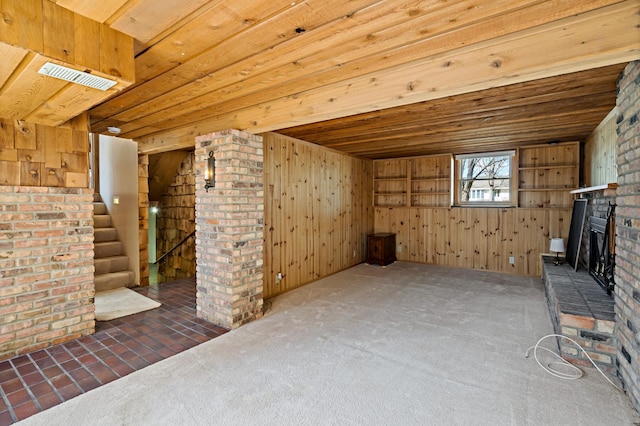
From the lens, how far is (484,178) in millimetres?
6211

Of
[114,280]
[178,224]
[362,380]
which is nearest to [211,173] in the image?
[362,380]

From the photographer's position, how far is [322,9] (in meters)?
1.54

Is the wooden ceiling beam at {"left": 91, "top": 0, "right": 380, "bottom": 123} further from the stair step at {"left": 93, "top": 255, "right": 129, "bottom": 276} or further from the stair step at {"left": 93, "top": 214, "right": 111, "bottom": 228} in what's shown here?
the stair step at {"left": 93, "top": 214, "right": 111, "bottom": 228}

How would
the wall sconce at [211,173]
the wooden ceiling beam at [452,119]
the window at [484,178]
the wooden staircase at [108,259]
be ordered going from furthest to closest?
the window at [484,178], the wooden staircase at [108,259], the wall sconce at [211,173], the wooden ceiling beam at [452,119]

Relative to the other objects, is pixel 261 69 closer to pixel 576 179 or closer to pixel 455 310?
pixel 455 310

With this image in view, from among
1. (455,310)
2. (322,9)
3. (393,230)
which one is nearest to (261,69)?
(322,9)

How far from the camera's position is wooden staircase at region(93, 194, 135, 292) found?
4742 millimetres

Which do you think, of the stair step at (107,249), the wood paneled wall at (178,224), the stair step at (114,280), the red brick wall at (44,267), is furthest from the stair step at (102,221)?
the red brick wall at (44,267)

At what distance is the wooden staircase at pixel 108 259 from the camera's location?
4.74 metres

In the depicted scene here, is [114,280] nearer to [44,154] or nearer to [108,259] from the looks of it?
[108,259]

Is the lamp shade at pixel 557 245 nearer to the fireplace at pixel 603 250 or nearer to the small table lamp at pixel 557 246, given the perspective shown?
the small table lamp at pixel 557 246

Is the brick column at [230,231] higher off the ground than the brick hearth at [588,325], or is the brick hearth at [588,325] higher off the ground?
the brick column at [230,231]

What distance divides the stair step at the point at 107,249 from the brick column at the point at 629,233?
249 inches

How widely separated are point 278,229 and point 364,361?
2395 millimetres
